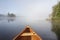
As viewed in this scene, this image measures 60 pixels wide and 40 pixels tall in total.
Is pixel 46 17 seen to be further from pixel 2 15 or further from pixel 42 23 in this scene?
pixel 2 15

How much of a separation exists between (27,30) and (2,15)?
600cm

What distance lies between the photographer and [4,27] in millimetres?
9008

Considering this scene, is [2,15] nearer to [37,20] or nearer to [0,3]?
[0,3]

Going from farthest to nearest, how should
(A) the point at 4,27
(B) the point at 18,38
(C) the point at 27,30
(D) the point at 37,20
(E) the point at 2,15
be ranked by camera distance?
(D) the point at 37,20
(E) the point at 2,15
(A) the point at 4,27
(C) the point at 27,30
(B) the point at 18,38

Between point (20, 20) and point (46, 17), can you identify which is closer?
point (46, 17)

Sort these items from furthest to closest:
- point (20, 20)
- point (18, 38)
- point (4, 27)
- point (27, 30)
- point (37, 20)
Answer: point (20, 20), point (37, 20), point (4, 27), point (27, 30), point (18, 38)

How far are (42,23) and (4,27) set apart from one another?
274 centimetres

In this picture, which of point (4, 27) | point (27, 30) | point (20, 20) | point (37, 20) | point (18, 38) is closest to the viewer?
point (18, 38)

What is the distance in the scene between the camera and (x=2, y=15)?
31.8ft

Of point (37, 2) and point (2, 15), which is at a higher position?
point (37, 2)

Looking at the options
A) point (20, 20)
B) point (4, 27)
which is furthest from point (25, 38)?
point (20, 20)

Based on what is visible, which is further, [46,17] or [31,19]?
[31,19]

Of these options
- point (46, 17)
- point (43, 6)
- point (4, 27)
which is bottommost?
point (4, 27)

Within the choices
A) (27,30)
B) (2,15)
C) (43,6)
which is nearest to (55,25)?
(43,6)
